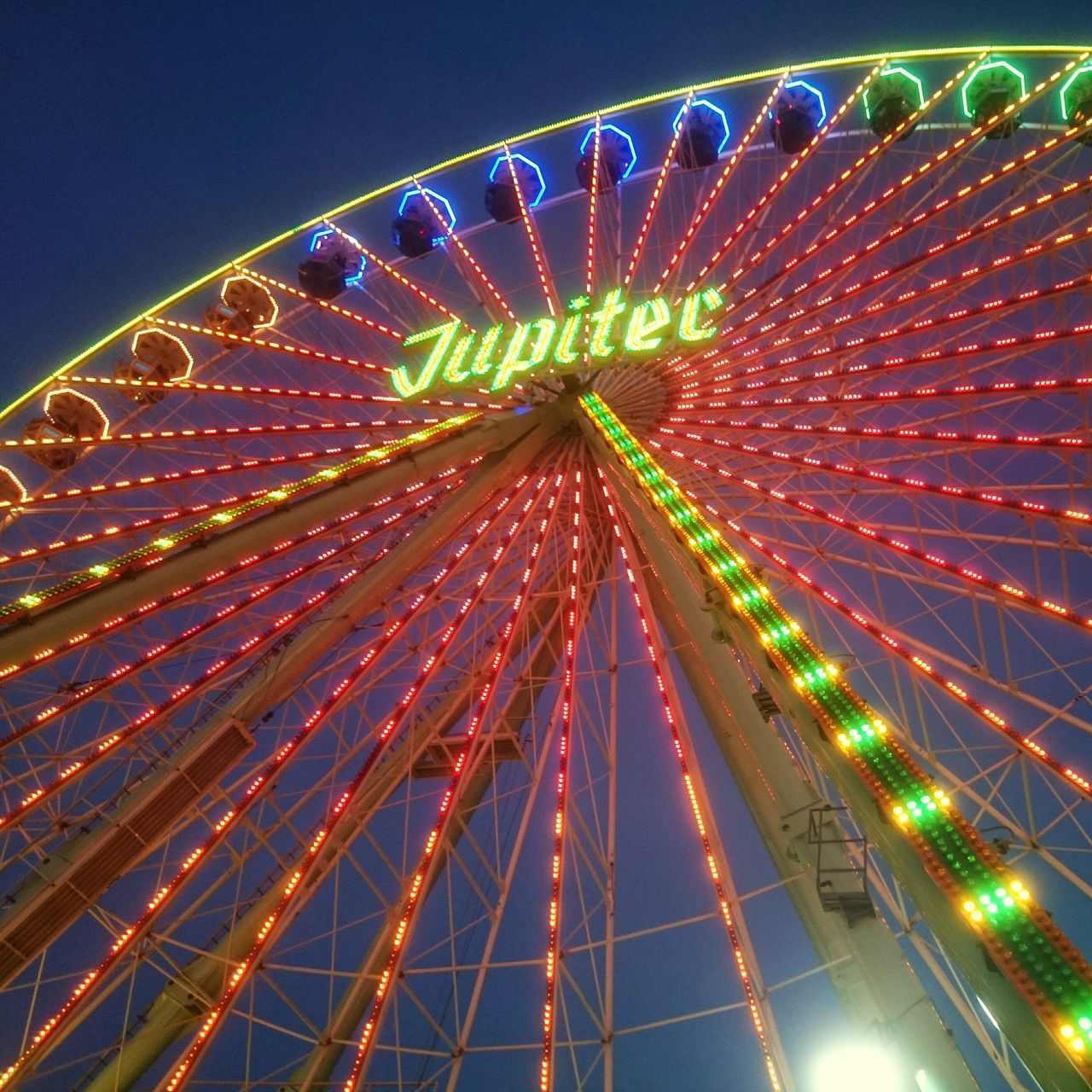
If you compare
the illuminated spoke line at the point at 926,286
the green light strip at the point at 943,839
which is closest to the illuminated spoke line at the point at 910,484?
the illuminated spoke line at the point at 926,286

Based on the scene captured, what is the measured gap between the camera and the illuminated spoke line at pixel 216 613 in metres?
8.39

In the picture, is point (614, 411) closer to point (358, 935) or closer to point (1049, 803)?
point (1049, 803)

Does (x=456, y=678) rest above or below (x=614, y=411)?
below

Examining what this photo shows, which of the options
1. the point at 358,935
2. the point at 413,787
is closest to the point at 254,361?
the point at 413,787

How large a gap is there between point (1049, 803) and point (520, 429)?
87.0 feet

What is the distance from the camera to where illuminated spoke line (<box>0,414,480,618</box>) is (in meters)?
7.16

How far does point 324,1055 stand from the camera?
7773 mm

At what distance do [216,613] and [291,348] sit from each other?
4252mm

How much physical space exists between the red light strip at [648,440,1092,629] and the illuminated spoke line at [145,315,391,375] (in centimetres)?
493

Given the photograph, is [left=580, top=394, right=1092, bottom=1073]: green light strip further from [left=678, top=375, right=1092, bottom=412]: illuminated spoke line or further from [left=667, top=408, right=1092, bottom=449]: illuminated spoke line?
[left=678, top=375, right=1092, bottom=412]: illuminated spoke line

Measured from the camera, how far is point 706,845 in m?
8.03

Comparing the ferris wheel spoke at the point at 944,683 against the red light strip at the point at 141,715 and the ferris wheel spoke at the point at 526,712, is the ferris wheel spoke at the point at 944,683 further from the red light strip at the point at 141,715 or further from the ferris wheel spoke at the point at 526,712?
the red light strip at the point at 141,715

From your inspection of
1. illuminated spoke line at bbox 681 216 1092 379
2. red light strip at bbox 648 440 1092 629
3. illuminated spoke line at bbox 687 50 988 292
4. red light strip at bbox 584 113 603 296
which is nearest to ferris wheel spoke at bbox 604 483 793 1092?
red light strip at bbox 648 440 1092 629

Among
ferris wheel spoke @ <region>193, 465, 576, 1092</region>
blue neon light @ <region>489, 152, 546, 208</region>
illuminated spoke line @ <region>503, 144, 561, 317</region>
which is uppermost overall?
blue neon light @ <region>489, 152, 546, 208</region>
